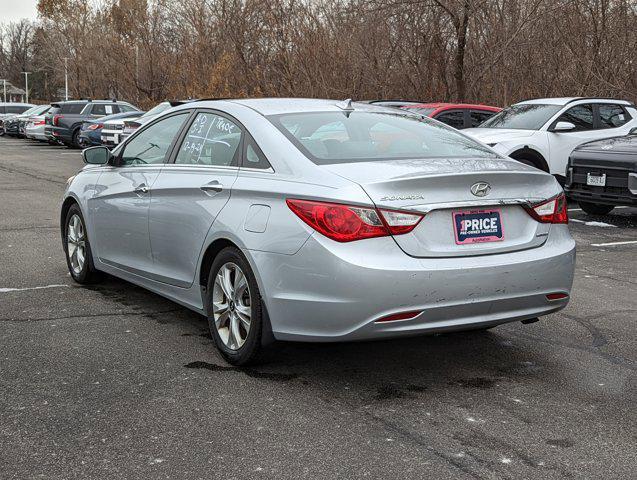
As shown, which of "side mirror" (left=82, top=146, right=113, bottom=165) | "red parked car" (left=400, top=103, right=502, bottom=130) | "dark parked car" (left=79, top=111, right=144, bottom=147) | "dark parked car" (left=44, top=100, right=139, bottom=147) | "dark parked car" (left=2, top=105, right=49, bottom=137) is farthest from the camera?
"dark parked car" (left=2, top=105, right=49, bottom=137)

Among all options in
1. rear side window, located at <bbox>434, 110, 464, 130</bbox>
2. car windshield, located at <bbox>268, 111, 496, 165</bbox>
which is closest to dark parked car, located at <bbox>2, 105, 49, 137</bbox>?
rear side window, located at <bbox>434, 110, 464, 130</bbox>

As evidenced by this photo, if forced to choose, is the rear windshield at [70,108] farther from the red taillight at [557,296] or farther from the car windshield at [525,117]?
the red taillight at [557,296]

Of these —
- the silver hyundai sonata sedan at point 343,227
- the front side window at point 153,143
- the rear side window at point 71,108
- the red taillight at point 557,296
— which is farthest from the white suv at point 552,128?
the rear side window at point 71,108

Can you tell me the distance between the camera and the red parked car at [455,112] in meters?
15.9

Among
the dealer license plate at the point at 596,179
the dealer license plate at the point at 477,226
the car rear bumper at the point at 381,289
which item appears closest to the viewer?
the car rear bumper at the point at 381,289

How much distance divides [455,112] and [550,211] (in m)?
11.6

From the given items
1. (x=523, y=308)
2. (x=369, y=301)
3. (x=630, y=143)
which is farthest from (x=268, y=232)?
(x=630, y=143)

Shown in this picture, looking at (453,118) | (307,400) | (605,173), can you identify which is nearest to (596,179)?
(605,173)

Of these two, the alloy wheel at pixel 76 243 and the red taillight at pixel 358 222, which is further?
the alloy wheel at pixel 76 243

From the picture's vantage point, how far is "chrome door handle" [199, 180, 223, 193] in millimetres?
5234

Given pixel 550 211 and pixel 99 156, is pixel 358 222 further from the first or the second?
pixel 99 156

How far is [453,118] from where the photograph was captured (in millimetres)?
16375

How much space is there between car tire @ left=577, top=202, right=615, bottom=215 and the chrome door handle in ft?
28.3

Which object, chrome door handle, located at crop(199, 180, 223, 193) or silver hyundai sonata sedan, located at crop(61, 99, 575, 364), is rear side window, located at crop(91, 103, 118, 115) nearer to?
silver hyundai sonata sedan, located at crop(61, 99, 575, 364)
